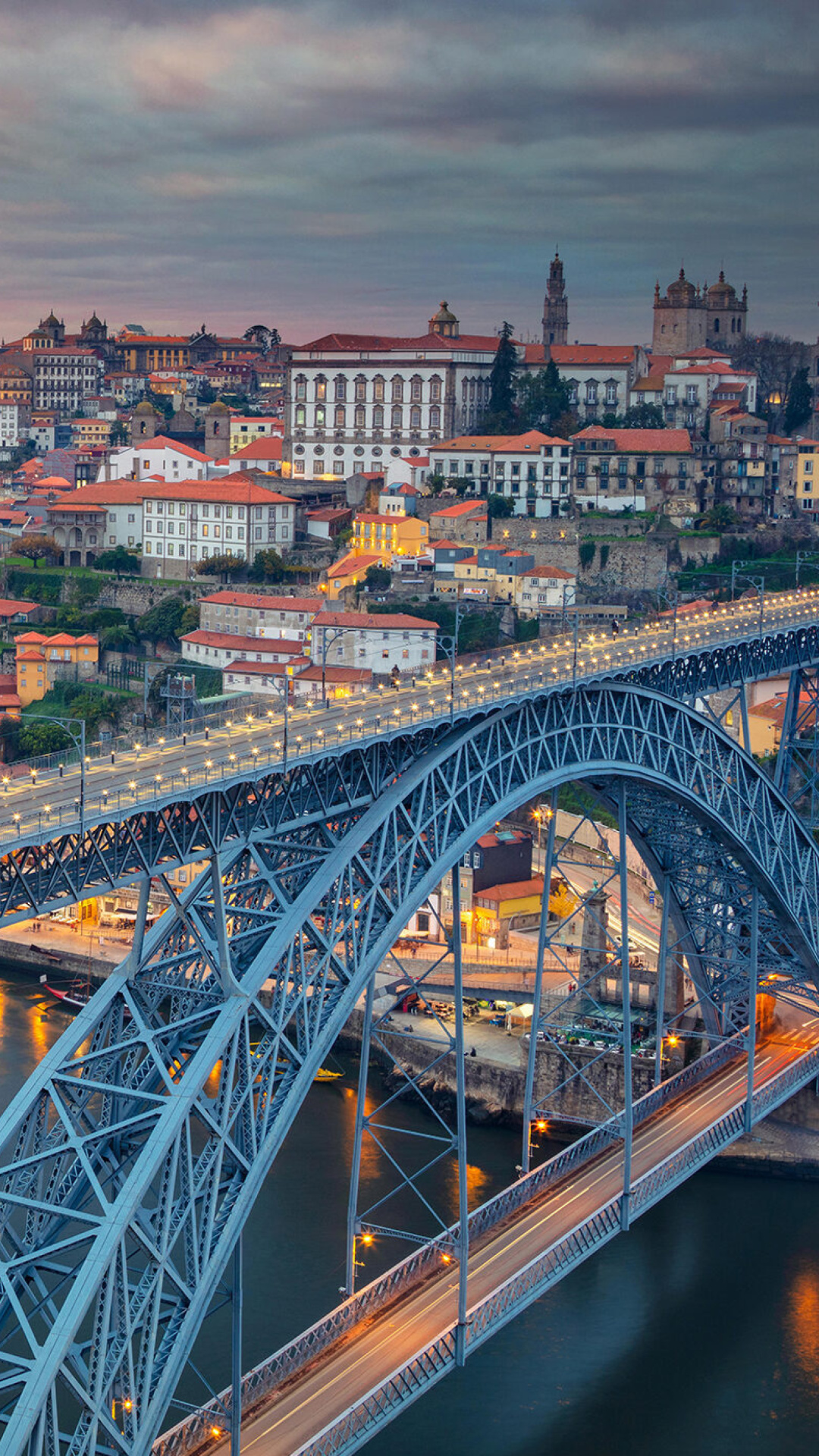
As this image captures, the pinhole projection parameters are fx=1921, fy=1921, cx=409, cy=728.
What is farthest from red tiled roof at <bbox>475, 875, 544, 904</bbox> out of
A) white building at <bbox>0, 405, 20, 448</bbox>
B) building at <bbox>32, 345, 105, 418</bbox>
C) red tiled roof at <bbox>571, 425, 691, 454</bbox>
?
building at <bbox>32, 345, 105, 418</bbox>

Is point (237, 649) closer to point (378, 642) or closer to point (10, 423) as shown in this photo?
point (378, 642)

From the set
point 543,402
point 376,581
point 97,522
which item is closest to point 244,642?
point 376,581

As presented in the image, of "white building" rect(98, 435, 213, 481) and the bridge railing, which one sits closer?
the bridge railing

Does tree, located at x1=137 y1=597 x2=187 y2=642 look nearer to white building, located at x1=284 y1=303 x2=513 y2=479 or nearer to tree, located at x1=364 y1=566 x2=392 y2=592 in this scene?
tree, located at x1=364 y1=566 x2=392 y2=592

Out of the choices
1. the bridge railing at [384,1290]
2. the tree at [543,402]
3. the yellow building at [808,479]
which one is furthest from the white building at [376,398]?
the bridge railing at [384,1290]

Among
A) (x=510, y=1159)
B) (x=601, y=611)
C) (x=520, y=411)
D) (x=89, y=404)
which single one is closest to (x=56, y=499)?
(x=520, y=411)

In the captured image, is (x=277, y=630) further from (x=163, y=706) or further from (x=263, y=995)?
(x=263, y=995)
